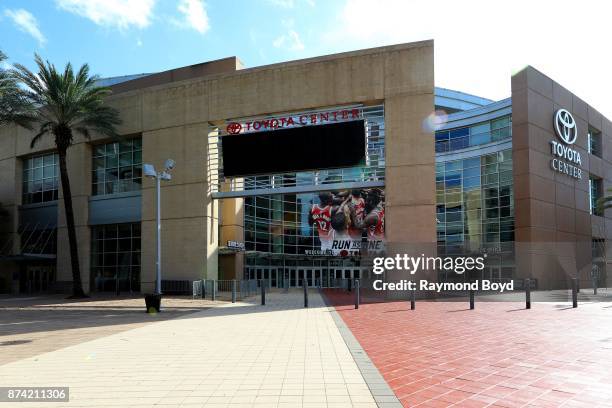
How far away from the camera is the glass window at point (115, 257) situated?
110 ft

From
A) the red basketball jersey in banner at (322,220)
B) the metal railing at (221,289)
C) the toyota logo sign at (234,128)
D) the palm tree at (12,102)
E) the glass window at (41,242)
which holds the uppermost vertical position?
the palm tree at (12,102)

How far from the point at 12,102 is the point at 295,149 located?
16695 millimetres

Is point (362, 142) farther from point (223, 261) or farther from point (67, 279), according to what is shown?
point (67, 279)

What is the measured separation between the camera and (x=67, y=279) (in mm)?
33688

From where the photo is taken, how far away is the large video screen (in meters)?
27.6

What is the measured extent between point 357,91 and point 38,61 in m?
18.0

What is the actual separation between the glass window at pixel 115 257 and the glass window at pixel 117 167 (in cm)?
268

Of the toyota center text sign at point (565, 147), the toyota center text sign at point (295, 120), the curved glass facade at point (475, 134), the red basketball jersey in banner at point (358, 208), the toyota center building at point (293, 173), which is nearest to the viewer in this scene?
the toyota center building at point (293, 173)

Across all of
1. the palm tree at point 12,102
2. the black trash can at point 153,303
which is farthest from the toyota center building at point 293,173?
the black trash can at point 153,303

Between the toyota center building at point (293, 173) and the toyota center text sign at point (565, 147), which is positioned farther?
the toyota center text sign at point (565, 147)

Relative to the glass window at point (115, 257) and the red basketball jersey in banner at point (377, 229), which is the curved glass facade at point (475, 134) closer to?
the red basketball jersey in banner at point (377, 229)

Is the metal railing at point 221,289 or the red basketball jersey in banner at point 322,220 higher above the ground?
the red basketball jersey in banner at point 322,220

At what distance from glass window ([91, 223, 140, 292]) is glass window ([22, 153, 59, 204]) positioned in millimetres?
6357

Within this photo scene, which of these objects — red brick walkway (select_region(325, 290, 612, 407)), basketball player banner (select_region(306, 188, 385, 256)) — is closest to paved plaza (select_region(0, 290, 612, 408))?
red brick walkway (select_region(325, 290, 612, 407))
